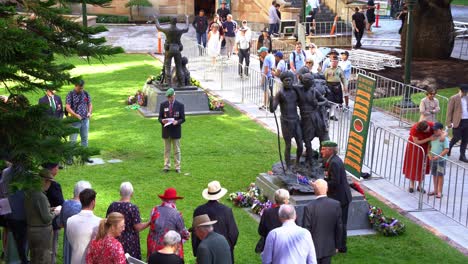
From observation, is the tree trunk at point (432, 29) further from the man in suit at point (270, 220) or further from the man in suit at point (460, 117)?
the man in suit at point (270, 220)

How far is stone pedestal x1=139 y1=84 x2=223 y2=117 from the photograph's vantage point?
72.1 feet

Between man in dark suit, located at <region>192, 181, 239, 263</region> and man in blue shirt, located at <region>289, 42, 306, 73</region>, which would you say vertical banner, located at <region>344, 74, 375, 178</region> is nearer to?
man in dark suit, located at <region>192, 181, 239, 263</region>

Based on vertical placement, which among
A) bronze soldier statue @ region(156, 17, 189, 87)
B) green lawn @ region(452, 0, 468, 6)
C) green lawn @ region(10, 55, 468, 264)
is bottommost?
green lawn @ region(10, 55, 468, 264)

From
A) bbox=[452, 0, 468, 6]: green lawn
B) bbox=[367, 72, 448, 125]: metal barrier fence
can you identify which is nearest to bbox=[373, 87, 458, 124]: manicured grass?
bbox=[367, 72, 448, 125]: metal barrier fence

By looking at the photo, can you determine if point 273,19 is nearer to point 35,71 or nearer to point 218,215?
point 218,215

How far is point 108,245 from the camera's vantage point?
8.54 metres

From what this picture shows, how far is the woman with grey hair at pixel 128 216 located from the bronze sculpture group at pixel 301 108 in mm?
4140

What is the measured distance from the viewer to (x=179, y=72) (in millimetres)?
22078

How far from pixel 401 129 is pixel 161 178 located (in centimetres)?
765

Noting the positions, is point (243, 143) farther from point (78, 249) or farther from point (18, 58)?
point (18, 58)

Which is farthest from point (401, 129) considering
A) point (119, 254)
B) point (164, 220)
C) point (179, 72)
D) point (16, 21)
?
point (16, 21)

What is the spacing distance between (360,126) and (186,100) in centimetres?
739

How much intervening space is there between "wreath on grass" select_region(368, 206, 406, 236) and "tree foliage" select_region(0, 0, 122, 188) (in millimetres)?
6712

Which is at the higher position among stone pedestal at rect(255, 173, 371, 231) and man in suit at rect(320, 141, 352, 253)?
man in suit at rect(320, 141, 352, 253)
